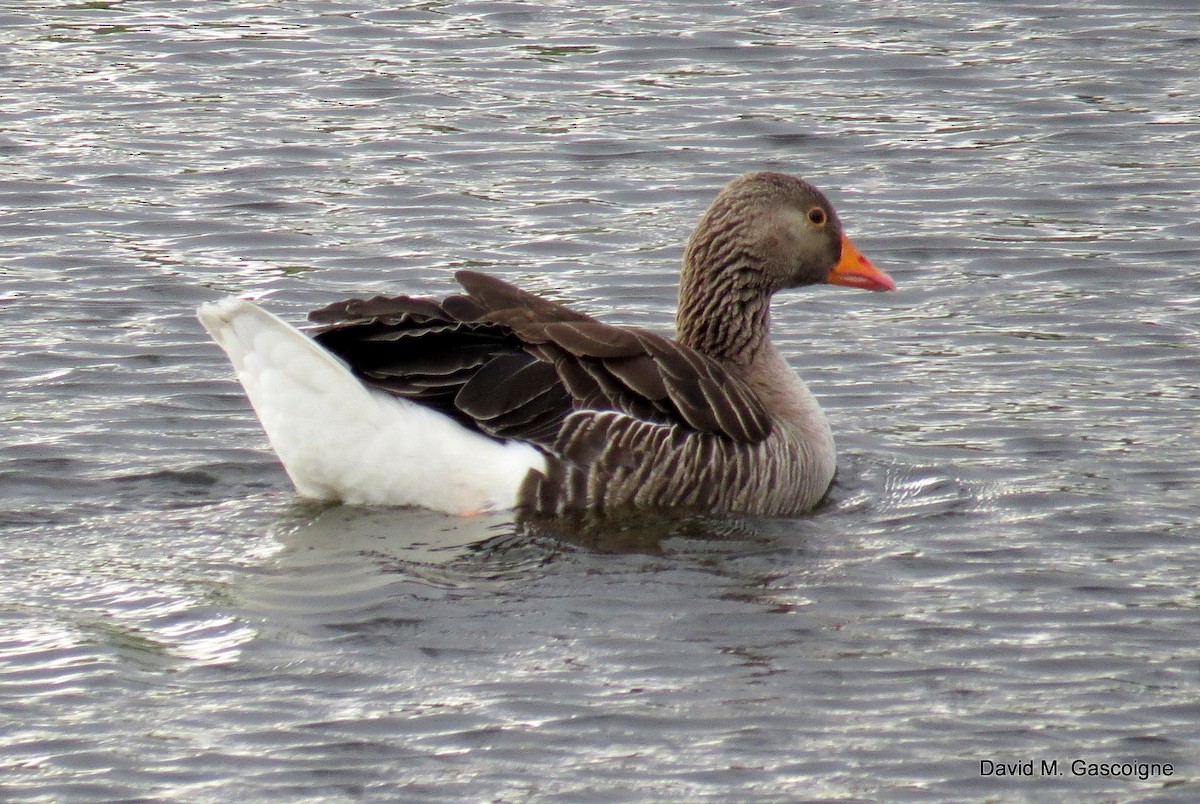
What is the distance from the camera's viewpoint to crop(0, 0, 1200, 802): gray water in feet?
23.5

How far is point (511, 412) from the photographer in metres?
9.36

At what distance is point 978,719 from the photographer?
7281 millimetres

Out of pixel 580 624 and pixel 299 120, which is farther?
pixel 299 120

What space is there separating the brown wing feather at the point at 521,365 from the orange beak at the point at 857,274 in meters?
1.15

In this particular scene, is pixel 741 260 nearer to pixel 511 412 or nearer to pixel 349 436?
pixel 511 412

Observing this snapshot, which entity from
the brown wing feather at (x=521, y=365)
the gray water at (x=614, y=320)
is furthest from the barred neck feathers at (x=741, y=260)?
the gray water at (x=614, y=320)

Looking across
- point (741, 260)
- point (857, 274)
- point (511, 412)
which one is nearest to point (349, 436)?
point (511, 412)

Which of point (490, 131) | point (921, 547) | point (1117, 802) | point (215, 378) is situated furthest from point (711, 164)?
point (1117, 802)

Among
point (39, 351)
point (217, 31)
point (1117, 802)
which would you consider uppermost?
point (217, 31)

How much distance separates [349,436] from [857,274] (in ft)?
10.3


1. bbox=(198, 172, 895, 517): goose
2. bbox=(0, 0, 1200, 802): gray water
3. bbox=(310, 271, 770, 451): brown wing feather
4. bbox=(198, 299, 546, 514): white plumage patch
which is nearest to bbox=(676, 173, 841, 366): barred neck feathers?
bbox=(198, 172, 895, 517): goose

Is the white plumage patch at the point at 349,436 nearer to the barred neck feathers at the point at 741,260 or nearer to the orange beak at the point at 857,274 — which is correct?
the barred neck feathers at the point at 741,260

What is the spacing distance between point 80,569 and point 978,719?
12.9ft

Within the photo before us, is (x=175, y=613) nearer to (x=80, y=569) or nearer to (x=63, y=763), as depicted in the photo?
(x=80, y=569)
